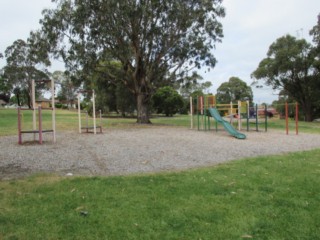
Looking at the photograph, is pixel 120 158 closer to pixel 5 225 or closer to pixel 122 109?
pixel 5 225

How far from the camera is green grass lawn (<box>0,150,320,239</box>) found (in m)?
3.46

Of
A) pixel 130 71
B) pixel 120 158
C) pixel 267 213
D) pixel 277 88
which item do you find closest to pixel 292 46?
pixel 277 88

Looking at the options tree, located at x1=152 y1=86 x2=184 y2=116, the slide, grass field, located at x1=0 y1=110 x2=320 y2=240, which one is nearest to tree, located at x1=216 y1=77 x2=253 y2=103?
tree, located at x1=152 y1=86 x2=184 y2=116

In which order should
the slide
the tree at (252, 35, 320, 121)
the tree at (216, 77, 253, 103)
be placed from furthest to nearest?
the tree at (216, 77, 253, 103) → the tree at (252, 35, 320, 121) → the slide

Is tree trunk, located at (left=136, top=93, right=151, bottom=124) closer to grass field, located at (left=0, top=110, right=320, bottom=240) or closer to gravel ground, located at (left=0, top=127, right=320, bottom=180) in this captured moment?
gravel ground, located at (left=0, top=127, right=320, bottom=180)

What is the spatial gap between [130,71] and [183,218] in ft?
67.9

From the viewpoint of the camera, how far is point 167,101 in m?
44.2

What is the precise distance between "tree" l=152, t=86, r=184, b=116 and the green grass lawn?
37.9m

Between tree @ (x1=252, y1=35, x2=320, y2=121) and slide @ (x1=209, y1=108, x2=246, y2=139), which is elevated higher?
tree @ (x1=252, y1=35, x2=320, y2=121)

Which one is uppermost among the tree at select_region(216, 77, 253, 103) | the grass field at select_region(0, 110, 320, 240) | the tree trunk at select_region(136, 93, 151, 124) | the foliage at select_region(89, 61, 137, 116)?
the tree at select_region(216, 77, 253, 103)

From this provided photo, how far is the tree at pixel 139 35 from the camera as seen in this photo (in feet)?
64.1

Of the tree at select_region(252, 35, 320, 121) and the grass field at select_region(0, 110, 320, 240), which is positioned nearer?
the grass field at select_region(0, 110, 320, 240)

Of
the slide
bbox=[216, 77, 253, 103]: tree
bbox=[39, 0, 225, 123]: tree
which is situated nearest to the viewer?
the slide

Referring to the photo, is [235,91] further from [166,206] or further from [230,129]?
[166,206]
